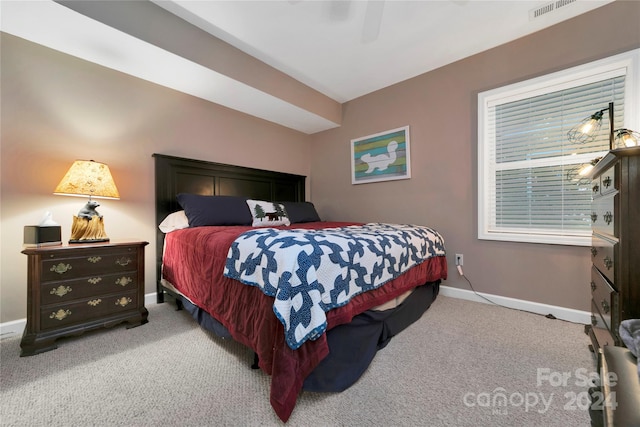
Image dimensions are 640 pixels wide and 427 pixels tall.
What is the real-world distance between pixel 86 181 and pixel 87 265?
612 millimetres

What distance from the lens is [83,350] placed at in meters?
1.52

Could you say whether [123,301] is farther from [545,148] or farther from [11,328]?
[545,148]

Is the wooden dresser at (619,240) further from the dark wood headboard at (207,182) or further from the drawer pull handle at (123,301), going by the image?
the dark wood headboard at (207,182)

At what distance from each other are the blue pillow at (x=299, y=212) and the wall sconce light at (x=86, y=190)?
165 cm

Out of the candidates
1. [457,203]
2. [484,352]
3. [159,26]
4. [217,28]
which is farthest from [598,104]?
[159,26]

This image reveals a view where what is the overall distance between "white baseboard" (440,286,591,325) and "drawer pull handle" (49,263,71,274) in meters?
3.18

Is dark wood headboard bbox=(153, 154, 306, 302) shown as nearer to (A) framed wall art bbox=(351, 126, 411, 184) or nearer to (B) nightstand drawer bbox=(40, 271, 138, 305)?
(B) nightstand drawer bbox=(40, 271, 138, 305)

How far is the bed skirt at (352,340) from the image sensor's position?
3.74 feet

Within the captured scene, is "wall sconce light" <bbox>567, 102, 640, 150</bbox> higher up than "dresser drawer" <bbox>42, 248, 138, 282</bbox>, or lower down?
higher up

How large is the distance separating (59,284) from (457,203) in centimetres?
333

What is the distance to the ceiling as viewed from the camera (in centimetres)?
172

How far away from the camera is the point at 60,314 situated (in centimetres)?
156

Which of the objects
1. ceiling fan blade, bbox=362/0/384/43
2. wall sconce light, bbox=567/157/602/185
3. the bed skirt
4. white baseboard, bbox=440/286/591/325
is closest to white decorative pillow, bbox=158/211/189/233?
the bed skirt

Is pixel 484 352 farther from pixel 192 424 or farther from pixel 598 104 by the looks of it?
pixel 598 104
